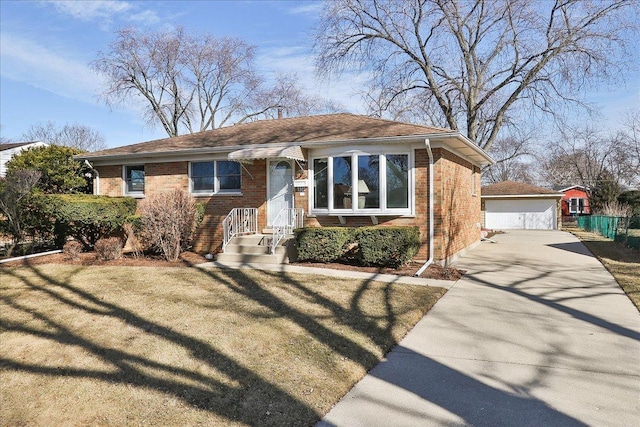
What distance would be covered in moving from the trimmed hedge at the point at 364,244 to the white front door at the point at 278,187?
212 cm

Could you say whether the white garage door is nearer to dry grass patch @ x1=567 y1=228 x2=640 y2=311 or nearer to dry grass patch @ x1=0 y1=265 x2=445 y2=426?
dry grass patch @ x1=567 y1=228 x2=640 y2=311

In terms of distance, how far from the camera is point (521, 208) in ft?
100

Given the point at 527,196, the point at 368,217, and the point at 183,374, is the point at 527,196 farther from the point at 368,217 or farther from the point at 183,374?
the point at 183,374

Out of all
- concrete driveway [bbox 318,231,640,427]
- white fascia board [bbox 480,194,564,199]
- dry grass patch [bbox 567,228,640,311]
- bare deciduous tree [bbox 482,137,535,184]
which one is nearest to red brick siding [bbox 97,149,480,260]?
concrete driveway [bbox 318,231,640,427]

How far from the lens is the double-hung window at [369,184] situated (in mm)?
10586

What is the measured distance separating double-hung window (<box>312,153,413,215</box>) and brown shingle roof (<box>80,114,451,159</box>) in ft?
1.94

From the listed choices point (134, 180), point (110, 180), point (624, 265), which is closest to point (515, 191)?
point (624, 265)

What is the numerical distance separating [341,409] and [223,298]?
367 cm

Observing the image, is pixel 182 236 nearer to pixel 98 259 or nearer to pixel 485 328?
pixel 98 259

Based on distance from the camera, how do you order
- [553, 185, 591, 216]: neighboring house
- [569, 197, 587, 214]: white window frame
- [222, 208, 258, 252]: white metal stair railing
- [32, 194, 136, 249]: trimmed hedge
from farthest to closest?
[569, 197, 587, 214]: white window frame → [553, 185, 591, 216]: neighboring house → [222, 208, 258, 252]: white metal stair railing → [32, 194, 136, 249]: trimmed hedge

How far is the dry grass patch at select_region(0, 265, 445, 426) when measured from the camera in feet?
12.1

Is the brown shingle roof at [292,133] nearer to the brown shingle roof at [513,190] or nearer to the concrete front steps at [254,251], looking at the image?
the concrete front steps at [254,251]

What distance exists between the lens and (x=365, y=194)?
1076cm

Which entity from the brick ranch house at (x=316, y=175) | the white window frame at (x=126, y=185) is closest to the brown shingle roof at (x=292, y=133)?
the brick ranch house at (x=316, y=175)
